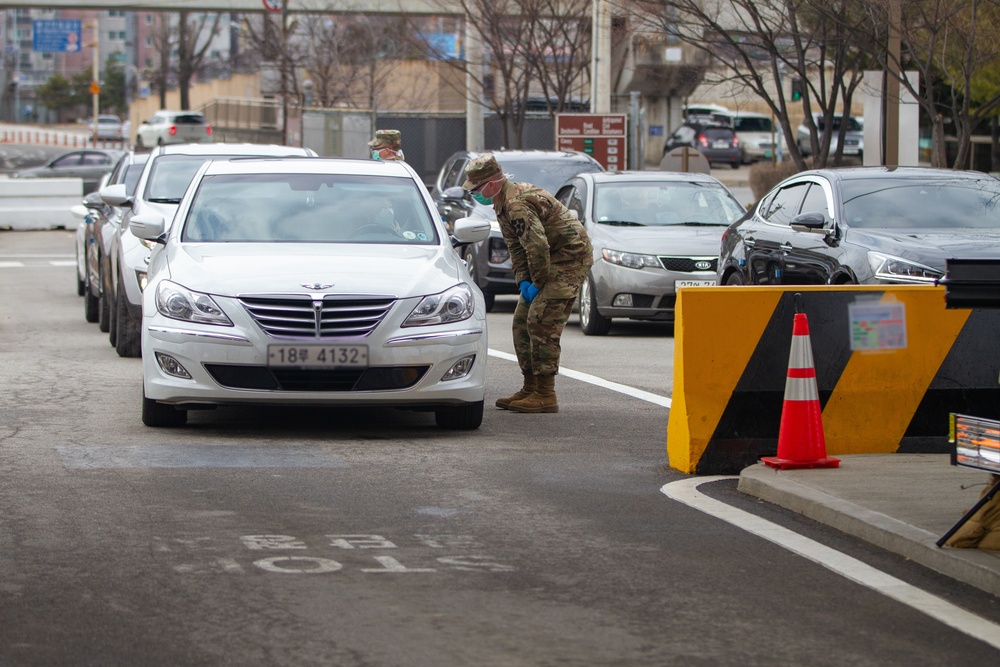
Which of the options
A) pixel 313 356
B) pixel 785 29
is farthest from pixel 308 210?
pixel 785 29

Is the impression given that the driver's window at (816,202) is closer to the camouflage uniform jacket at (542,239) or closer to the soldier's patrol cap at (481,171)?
the camouflage uniform jacket at (542,239)

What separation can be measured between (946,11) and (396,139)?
667 centimetres

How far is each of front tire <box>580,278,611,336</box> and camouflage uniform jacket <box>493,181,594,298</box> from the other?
17.7ft

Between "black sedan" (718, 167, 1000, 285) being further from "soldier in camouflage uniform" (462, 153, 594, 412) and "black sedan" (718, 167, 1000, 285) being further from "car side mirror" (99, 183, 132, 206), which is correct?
"car side mirror" (99, 183, 132, 206)

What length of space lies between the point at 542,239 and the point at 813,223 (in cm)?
332

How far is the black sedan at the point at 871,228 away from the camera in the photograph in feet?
40.7

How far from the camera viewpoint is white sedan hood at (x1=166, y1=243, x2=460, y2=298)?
909 cm

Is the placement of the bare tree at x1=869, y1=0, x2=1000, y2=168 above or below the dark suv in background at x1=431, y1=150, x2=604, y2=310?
above

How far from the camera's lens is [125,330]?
13.3 m

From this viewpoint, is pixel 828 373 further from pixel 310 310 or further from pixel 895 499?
pixel 310 310

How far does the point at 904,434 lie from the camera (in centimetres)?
869

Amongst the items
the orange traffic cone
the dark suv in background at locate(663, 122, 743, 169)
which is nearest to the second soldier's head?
the orange traffic cone

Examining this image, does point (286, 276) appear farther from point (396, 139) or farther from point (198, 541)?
point (396, 139)

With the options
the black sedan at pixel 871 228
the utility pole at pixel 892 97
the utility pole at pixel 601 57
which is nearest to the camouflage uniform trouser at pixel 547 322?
the black sedan at pixel 871 228
